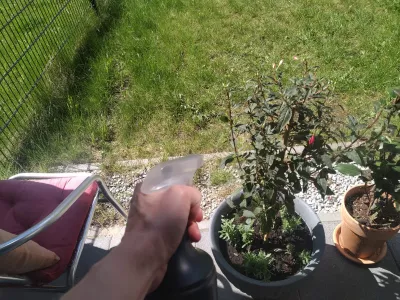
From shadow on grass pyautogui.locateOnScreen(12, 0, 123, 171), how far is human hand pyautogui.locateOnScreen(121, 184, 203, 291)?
8.32ft

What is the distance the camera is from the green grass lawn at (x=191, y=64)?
10.7 ft

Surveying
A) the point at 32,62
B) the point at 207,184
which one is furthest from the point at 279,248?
the point at 32,62

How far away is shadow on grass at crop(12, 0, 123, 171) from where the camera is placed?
3.27 metres

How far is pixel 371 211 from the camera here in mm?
2141

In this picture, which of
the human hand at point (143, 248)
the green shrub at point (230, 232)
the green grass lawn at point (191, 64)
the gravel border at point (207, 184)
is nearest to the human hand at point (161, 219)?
the human hand at point (143, 248)

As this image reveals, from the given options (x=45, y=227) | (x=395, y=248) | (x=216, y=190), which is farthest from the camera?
(x=216, y=190)

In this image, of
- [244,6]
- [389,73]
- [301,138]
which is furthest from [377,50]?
[301,138]

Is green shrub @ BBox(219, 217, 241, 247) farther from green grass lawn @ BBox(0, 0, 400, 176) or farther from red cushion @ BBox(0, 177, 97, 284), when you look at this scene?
green grass lawn @ BBox(0, 0, 400, 176)

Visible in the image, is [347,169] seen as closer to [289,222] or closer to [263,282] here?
[289,222]

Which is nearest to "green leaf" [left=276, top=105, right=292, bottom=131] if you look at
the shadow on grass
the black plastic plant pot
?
the black plastic plant pot

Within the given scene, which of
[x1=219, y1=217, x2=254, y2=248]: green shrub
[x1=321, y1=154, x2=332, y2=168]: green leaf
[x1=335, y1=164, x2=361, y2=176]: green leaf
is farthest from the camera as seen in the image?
[x1=219, y1=217, x2=254, y2=248]: green shrub

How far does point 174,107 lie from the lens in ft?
11.4

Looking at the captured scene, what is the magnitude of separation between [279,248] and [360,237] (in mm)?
→ 455

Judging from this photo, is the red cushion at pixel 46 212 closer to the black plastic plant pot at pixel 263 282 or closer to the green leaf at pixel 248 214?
the black plastic plant pot at pixel 263 282
